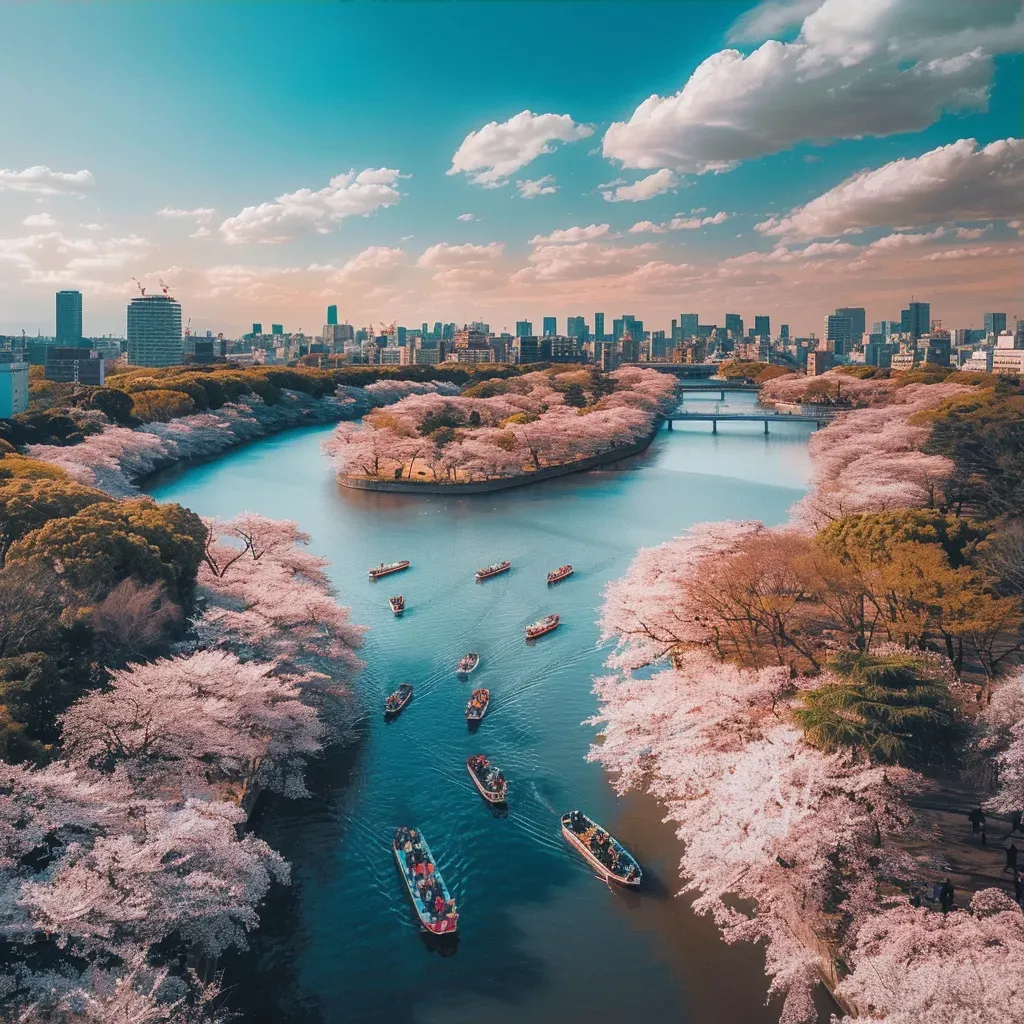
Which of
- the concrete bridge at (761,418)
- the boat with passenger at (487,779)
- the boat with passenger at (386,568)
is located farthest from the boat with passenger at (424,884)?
the concrete bridge at (761,418)

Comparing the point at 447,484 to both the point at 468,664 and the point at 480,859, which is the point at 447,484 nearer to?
the point at 468,664

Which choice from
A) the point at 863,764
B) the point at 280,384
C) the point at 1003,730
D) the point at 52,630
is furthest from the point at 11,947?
the point at 280,384

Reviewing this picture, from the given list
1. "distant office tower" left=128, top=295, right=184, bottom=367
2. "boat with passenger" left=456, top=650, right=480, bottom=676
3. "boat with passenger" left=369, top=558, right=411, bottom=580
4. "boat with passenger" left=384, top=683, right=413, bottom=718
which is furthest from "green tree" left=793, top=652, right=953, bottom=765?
"distant office tower" left=128, top=295, right=184, bottom=367

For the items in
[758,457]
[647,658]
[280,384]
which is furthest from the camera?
[280,384]

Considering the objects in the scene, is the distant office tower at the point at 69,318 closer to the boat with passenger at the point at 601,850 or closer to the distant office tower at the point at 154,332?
the distant office tower at the point at 154,332

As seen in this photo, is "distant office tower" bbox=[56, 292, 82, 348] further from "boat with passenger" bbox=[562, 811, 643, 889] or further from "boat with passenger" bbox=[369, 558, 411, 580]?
"boat with passenger" bbox=[562, 811, 643, 889]

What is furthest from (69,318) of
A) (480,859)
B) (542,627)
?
(480,859)

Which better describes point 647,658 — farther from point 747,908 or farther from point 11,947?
point 11,947
